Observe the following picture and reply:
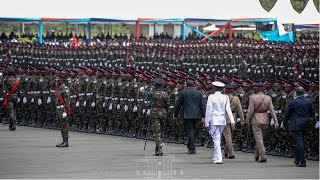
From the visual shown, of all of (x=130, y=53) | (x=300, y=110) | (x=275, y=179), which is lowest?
(x=275, y=179)

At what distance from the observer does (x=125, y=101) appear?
24.8 meters

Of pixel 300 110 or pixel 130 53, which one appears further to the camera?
pixel 130 53

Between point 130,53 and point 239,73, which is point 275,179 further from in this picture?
point 130,53

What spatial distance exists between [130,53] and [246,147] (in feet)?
83.2

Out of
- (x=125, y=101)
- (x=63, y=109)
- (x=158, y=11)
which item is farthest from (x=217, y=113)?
(x=158, y=11)

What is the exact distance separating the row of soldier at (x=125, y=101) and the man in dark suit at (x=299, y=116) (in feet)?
3.53

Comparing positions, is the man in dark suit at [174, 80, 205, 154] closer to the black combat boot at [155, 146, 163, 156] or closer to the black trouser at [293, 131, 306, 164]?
the black combat boot at [155, 146, 163, 156]

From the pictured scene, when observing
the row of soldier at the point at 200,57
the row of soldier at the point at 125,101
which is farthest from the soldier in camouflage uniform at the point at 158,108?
the row of soldier at the point at 200,57

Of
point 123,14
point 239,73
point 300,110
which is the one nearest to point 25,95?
point 300,110

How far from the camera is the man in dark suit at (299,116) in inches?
733

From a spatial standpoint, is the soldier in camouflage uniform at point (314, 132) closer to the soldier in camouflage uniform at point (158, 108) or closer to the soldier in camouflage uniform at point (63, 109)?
the soldier in camouflage uniform at point (158, 108)

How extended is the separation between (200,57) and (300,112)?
24762mm

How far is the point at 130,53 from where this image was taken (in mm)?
46844

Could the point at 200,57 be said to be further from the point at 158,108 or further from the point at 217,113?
the point at 217,113
